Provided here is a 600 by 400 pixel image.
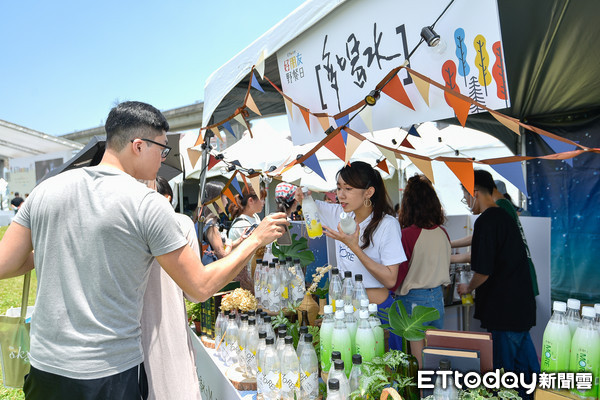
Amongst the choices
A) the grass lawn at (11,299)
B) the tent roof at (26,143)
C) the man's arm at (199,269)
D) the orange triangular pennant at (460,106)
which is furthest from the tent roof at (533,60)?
the tent roof at (26,143)

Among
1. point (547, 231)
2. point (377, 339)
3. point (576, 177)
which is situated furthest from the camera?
point (576, 177)

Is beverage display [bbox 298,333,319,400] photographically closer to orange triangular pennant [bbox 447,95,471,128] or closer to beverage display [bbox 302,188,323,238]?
beverage display [bbox 302,188,323,238]

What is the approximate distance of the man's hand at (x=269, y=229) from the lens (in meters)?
1.59

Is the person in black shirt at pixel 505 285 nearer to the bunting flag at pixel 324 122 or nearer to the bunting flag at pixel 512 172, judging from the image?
the bunting flag at pixel 512 172

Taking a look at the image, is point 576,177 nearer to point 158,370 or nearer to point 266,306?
point 266,306

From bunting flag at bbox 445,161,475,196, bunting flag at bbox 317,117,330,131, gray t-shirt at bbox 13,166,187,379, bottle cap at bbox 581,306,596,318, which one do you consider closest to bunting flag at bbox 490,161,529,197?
bunting flag at bbox 445,161,475,196

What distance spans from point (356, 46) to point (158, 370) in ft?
6.02

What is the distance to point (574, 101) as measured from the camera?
10.9 feet

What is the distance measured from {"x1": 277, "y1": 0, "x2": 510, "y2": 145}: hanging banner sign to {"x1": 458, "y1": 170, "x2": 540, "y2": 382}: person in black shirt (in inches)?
49.9

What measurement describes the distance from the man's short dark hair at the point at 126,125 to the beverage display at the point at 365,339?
43.3 inches

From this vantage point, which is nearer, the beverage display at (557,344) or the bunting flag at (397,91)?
the beverage display at (557,344)

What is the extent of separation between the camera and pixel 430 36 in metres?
1.52

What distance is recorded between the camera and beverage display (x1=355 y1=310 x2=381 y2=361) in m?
1.43

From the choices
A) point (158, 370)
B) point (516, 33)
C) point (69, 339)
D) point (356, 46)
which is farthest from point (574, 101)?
point (69, 339)
